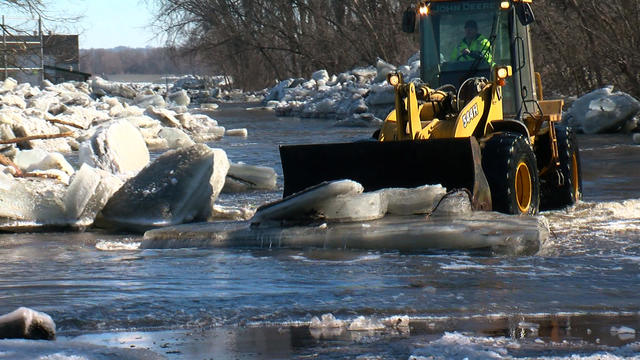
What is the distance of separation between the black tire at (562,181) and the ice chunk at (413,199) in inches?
101

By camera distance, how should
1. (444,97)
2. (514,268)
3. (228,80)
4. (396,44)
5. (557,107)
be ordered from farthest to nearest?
(228,80), (396,44), (557,107), (444,97), (514,268)

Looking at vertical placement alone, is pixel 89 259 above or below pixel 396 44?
below

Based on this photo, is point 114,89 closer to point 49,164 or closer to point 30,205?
point 49,164

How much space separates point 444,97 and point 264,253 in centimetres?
262

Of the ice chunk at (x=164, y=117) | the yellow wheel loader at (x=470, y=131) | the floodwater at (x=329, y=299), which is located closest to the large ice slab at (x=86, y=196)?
the floodwater at (x=329, y=299)

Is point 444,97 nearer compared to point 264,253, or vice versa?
point 264,253

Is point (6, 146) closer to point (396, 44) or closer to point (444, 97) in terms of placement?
point (444, 97)

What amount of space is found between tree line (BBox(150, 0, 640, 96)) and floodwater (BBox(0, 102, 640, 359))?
16691mm

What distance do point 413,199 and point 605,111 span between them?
1456 centimetres

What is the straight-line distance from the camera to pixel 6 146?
57.2 ft

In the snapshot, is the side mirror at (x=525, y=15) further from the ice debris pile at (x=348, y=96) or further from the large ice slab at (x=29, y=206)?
the ice debris pile at (x=348, y=96)

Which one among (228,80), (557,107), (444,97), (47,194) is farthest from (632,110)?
(228,80)

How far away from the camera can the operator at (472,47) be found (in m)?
10.5

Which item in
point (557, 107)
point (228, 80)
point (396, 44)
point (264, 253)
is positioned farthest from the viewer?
point (228, 80)
